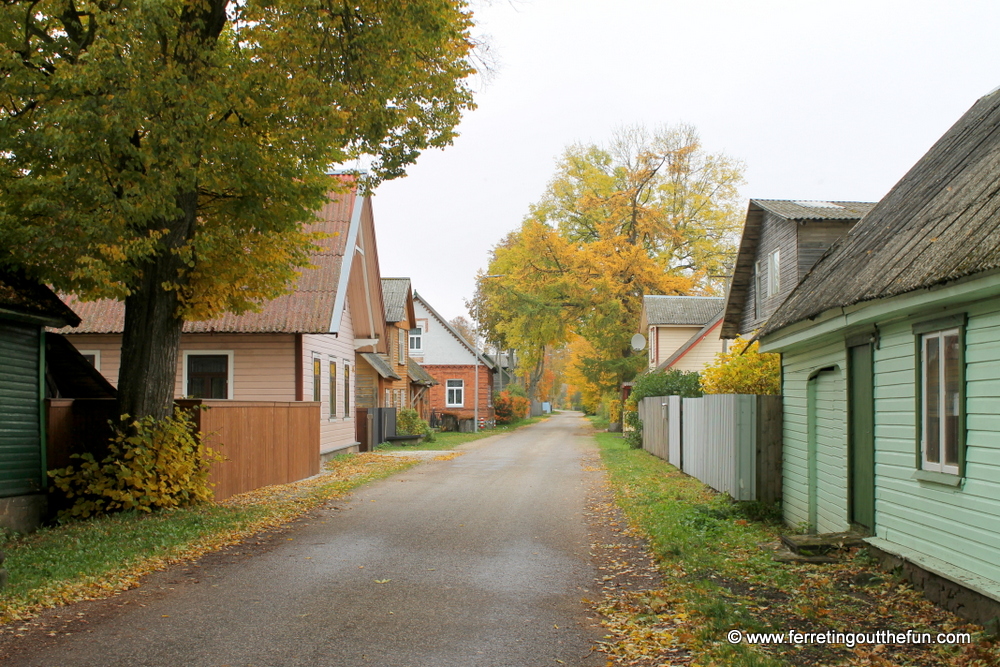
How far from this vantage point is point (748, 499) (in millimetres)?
12242

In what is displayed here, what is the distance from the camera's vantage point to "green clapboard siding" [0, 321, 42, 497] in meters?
11.0

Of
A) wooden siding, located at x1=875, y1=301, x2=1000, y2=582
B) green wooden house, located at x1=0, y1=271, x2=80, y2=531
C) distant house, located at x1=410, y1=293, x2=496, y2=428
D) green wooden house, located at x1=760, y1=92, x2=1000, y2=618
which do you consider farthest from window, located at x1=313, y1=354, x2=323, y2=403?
distant house, located at x1=410, y1=293, x2=496, y2=428

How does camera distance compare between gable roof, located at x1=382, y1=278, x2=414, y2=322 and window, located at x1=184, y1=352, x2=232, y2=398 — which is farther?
gable roof, located at x1=382, y1=278, x2=414, y2=322

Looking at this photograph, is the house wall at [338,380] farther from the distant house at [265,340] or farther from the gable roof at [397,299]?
the gable roof at [397,299]

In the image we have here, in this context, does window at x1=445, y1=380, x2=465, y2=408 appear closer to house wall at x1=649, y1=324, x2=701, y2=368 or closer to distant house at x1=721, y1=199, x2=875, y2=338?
house wall at x1=649, y1=324, x2=701, y2=368

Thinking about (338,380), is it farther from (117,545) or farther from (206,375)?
(117,545)

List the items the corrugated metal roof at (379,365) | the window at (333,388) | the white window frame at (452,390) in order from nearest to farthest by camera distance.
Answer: the window at (333,388) → the corrugated metal roof at (379,365) → the white window frame at (452,390)

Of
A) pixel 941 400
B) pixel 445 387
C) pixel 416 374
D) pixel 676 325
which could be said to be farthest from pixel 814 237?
pixel 445 387

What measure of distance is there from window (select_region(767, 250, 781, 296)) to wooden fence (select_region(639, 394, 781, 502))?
6659 mm

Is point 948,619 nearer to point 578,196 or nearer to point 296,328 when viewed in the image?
point 296,328

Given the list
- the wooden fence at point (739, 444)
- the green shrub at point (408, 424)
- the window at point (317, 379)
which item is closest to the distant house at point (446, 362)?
the green shrub at point (408, 424)

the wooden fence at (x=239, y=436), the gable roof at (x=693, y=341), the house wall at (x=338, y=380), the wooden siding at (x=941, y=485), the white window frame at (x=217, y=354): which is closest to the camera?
the wooden siding at (x=941, y=485)

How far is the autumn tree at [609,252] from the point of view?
45.4 m

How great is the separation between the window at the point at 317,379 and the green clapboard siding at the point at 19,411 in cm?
1023
